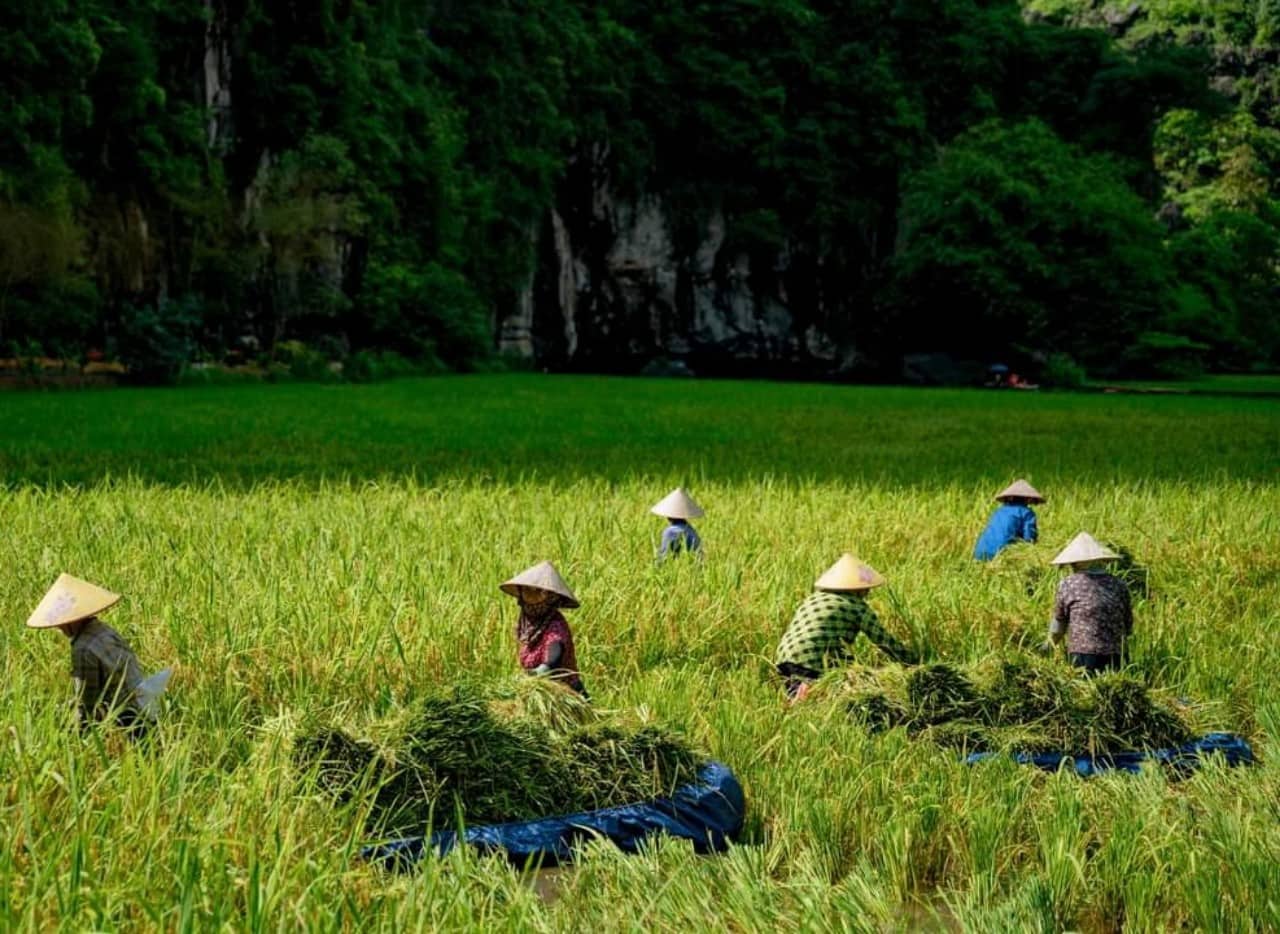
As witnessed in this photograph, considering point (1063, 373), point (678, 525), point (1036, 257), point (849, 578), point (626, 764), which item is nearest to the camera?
point (626, 764)

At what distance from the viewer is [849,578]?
499 cm

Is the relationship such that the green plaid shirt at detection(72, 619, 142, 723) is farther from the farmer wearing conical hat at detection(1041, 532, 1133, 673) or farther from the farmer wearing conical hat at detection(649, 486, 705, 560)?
the farmer wearing conical hat at detection(1041, 532, 1133, 673)

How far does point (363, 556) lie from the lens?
6.88 m

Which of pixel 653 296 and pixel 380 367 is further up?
pixel 653 296

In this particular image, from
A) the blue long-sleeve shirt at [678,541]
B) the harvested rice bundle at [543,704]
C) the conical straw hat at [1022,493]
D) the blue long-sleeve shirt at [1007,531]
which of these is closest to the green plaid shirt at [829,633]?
the harvested rice bundle at [543,704]

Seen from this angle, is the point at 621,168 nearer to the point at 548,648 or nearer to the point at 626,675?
the point at 626,675

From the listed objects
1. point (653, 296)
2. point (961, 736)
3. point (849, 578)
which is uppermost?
point (653, 296)

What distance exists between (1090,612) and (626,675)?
6.09 feet

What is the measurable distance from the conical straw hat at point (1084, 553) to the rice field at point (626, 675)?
0.54 metres

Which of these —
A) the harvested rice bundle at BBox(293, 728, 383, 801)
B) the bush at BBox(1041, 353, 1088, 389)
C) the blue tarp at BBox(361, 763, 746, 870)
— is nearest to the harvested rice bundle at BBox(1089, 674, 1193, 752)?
the blue tarp at BBox(361, 763, 746, 870)

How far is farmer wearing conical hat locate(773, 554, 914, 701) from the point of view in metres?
4.85

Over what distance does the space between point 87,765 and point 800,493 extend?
23.9 feet

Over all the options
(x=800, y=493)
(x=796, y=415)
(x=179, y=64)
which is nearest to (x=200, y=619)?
(x=800, y=493)

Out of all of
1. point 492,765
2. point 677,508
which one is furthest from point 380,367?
point 492,765
